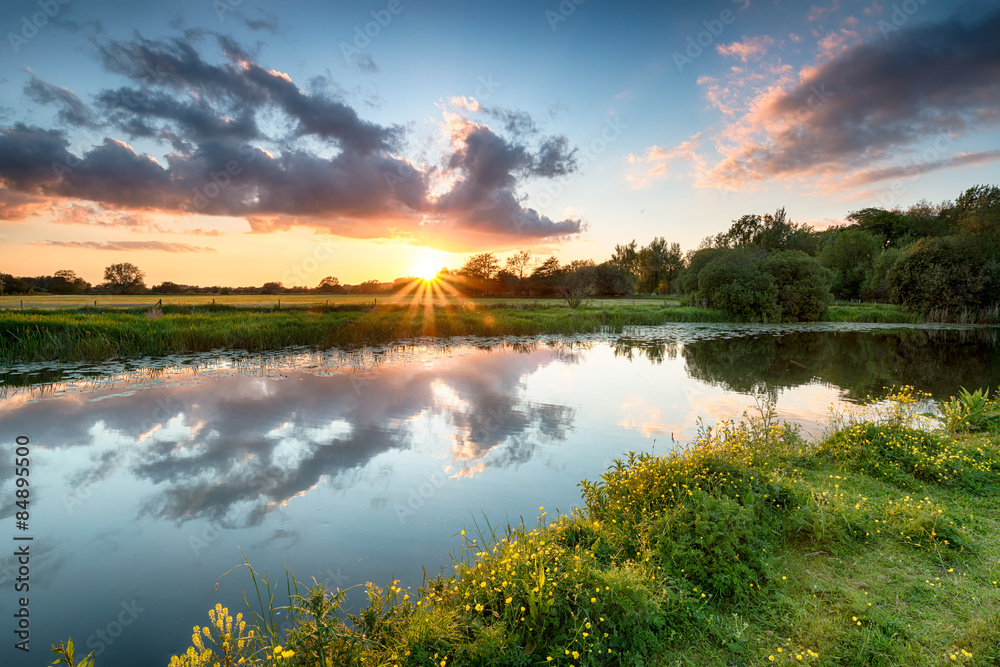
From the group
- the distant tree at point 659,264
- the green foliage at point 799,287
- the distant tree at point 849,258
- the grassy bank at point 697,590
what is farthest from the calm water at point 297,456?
the distant tree at point 659,264

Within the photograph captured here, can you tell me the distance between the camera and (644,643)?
10.4ft

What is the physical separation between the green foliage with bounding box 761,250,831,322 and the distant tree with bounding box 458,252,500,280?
39.0 meters

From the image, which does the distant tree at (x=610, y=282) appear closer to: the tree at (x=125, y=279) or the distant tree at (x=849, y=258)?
the distant tree at (x=849, y=258)

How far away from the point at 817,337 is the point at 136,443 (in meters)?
32.2

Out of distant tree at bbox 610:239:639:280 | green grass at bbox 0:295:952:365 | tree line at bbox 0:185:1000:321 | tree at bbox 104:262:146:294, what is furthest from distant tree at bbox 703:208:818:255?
tree at bbox 104:262:146:294

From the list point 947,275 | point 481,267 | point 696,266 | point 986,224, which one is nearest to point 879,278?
point 986,224

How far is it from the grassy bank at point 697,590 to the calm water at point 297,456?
2.26ft

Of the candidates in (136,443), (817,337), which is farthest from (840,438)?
(817,337)

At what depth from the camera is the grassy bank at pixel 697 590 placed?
2.99 metres

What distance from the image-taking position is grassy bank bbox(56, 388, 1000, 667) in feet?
9.80

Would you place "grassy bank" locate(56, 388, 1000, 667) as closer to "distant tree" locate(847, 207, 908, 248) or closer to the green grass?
the green grass

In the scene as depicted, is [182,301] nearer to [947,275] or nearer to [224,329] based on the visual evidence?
[224,329]

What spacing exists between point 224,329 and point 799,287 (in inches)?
1656

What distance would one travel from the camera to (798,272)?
38.0m
